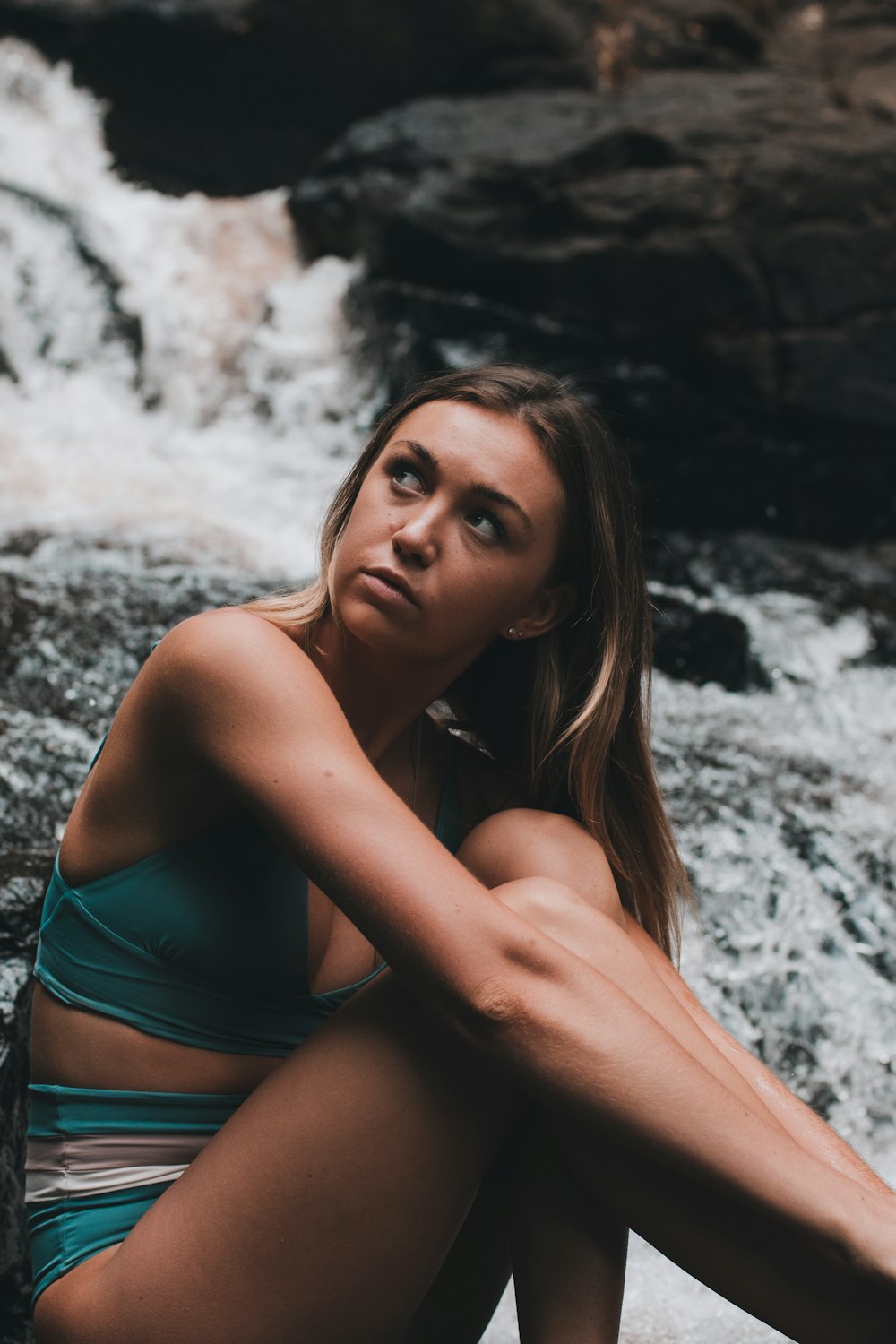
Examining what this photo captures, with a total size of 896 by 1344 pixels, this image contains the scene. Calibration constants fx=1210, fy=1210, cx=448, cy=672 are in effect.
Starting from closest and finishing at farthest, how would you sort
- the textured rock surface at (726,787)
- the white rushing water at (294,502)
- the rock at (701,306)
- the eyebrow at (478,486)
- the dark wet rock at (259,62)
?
the eyebrow at (478,486) → the textured rock surface at (726,787) → the white rushing water at (294,502) → the rock at (701,306) → the dark wet rock at (259,62)

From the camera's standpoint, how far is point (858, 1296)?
152 cm

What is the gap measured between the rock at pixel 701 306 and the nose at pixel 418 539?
Result: 153 inches

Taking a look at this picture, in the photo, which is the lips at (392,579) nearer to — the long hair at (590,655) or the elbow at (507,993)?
the long hair at (590,655)

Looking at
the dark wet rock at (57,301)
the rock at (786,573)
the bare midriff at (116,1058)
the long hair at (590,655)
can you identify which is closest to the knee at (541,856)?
the long hair at (590,655)

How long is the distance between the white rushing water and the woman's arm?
34.9 inches

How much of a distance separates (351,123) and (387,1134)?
28.2 feet

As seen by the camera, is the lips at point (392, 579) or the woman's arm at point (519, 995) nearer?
the woman's arm at point (519, 995)

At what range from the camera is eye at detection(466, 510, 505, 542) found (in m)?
1.97

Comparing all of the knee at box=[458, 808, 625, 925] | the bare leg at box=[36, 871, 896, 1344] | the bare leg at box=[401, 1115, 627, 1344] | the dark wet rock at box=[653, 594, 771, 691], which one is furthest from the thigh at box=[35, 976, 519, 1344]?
the dark wet rock at box=[653, 594, 771, 691]

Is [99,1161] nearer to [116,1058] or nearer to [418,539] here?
[116,1058]

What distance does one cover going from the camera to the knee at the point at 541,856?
5.98 feet

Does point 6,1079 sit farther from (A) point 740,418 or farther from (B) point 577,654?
(A) point 740,418

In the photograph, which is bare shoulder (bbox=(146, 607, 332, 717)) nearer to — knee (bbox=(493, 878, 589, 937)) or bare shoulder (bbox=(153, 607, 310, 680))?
bare shoulder (bbox=(153, 607, 310, 680))

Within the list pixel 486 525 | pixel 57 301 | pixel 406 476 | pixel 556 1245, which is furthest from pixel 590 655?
pixel 57 301
